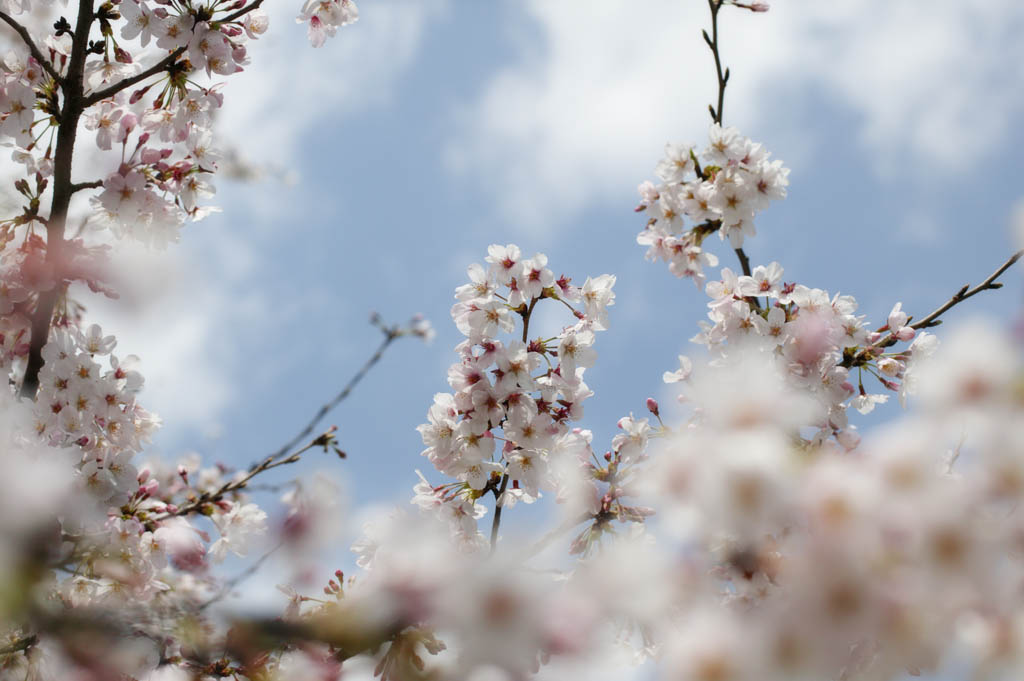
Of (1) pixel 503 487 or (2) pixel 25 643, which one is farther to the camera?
(1) pixel 503 487

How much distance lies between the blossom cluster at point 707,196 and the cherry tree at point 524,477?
0.01m

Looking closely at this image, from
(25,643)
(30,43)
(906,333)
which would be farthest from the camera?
(906,333)

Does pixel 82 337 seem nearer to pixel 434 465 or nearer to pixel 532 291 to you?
pixel 434 465

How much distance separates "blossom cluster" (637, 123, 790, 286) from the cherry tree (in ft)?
0.04

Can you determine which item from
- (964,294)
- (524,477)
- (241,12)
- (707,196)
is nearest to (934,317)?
(964,294)

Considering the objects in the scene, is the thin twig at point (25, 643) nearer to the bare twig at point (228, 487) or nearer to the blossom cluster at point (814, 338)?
the bare twig at point (228, 487)

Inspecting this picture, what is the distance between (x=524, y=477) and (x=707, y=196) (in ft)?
5.20

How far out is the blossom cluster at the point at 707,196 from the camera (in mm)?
3438

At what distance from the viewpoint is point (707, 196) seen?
11.5ft

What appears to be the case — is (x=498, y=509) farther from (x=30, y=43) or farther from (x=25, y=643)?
(x=30, y=43)

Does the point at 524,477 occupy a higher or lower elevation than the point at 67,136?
lower

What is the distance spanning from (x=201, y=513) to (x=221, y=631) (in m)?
2.66

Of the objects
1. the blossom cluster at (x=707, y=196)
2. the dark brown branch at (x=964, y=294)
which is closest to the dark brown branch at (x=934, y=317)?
the dark brown branch at (x=964, y=294)

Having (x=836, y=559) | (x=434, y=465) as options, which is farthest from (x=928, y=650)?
(x=434, y=465)
